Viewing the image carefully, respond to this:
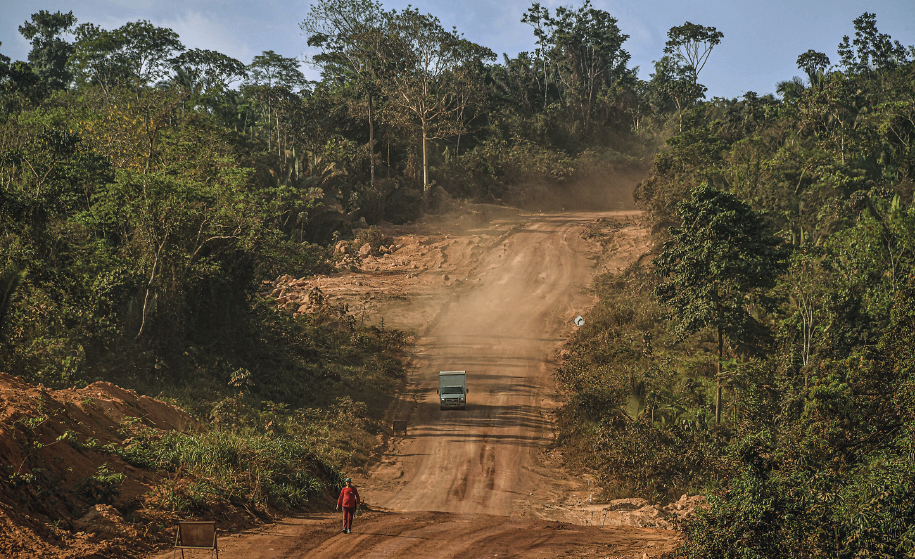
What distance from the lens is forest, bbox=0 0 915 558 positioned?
55.1 ft

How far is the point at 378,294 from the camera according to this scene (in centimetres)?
4222

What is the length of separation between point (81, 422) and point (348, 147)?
157 feet

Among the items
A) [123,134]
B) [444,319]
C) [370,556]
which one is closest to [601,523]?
[370,556]

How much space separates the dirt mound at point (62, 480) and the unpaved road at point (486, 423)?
6.97 ft

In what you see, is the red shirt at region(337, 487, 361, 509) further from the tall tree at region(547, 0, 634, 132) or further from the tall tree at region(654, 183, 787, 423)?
the tall tree at region(547, 0, 634, 132)

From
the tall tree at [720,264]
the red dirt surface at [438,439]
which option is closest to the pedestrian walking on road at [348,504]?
the red dirt surface at [438,439]

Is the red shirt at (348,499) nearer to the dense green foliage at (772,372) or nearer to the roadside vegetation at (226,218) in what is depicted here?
the roadside vegetation at (226,218)

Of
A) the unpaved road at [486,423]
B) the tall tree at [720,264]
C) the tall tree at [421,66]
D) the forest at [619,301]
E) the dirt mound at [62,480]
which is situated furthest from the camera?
the tall tree at [421,66]

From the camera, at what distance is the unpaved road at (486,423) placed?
44.8 feet

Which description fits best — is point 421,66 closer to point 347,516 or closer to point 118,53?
point 118,53

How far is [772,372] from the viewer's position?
2522 cm

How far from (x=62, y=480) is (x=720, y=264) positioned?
20884 millimetres

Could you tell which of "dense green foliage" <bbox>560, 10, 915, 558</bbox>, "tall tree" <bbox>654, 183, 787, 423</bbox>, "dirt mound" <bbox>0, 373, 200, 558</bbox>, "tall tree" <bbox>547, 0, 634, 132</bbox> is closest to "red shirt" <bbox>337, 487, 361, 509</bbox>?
"dirt mound" <bbox>0, 373, 200, 558</bbox>

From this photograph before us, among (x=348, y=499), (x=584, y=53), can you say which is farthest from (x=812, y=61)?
(x=348, y=499)
